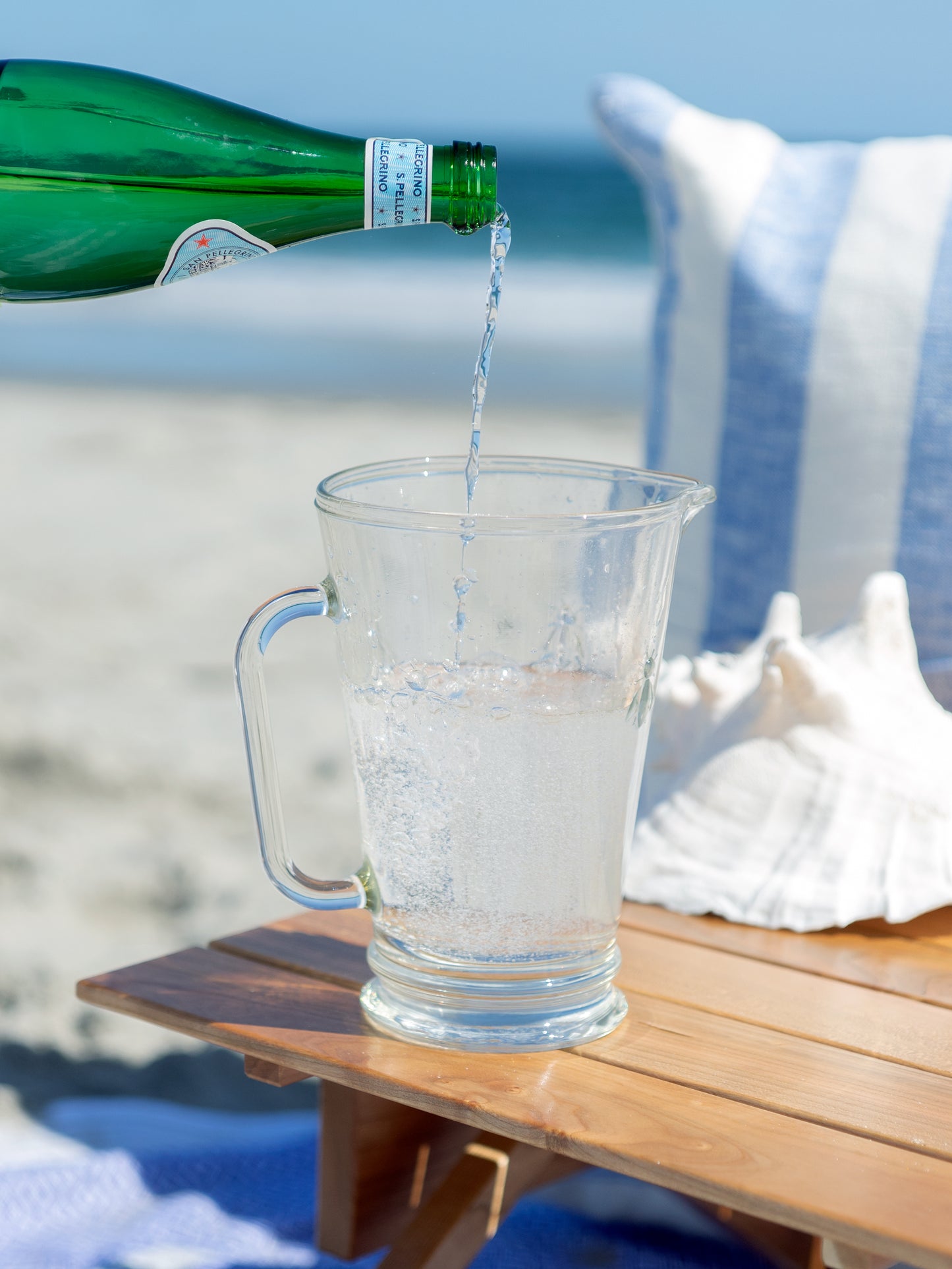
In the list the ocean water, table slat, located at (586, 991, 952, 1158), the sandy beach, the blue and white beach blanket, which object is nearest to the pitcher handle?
table slat, located at (586, 991, 952, 1158)

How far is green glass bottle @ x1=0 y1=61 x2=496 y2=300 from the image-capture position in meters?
0.81

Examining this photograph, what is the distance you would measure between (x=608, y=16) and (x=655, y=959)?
1499 centimetres

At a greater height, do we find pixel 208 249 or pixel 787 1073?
pixel 208 249

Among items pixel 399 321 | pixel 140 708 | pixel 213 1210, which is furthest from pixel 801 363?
pixel 399 321

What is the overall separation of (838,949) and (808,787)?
13 centimetres

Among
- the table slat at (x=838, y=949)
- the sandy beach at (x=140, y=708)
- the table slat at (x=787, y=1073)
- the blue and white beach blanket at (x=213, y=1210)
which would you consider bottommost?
the blue and white beach blanket at (x=213, y=1210)

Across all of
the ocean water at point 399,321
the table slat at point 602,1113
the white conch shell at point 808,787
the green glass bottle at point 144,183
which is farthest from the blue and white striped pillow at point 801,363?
the ocean water at point 399,321

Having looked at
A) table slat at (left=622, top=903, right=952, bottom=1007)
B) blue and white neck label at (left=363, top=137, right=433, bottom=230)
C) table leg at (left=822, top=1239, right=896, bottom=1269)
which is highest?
blue and white neck label at (left=363, top=137, right=433, bottom=230)

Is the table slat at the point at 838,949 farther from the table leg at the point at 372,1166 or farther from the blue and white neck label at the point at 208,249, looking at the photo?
the blue and white neck label at the point at 208,249

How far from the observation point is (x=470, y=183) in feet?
2.53

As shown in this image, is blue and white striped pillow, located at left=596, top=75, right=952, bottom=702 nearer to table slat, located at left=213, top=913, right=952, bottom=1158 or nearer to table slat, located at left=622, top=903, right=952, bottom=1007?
table slat, located at left=622, top=903, right=952, bottom=1007

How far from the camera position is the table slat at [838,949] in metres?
0.84

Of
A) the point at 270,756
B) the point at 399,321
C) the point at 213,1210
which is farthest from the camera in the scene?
the point at 399,321

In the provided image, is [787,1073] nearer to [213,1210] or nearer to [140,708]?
[213,1210]
